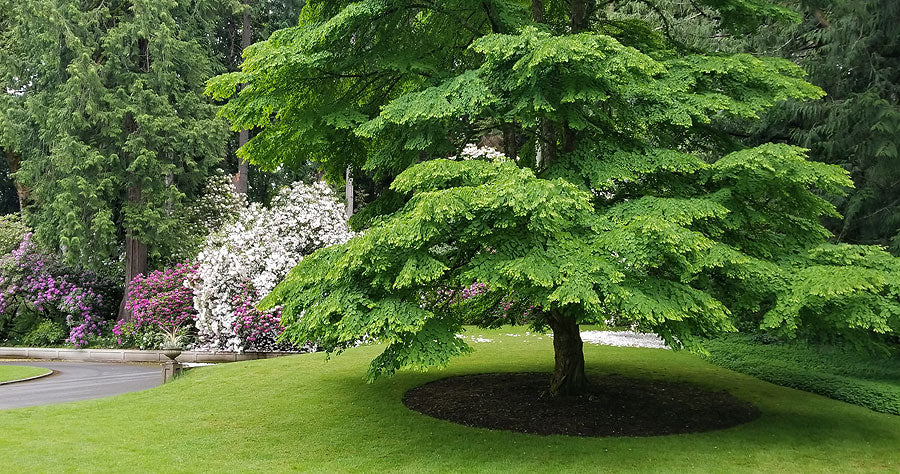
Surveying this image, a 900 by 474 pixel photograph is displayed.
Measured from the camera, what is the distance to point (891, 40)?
10.6 meters

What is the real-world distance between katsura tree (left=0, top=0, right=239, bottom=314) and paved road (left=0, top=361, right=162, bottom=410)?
384cm

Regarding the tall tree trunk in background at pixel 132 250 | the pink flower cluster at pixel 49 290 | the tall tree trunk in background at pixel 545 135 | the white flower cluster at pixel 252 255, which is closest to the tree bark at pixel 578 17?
the tall tree trunk in background at pixel 545 135

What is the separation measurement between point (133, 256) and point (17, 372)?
217 inches

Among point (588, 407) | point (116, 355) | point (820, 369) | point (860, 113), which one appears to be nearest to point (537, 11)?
point (588, 407)

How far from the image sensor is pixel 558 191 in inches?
231

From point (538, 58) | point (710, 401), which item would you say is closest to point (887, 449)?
point (710, 401)

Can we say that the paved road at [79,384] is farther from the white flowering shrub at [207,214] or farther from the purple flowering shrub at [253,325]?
the white flowering shrub at [207,214]

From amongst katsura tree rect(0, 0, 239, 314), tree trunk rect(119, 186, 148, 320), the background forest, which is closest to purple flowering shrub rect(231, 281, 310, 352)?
the background forest

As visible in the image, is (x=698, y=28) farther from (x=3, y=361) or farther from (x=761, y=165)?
(x=3, y=361)

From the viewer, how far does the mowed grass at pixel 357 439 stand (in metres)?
6.38

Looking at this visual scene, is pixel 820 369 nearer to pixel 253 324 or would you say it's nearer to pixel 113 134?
pixel 253 324

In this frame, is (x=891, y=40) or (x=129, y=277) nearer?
(x=891, y=40)

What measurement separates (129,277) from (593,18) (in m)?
14.4

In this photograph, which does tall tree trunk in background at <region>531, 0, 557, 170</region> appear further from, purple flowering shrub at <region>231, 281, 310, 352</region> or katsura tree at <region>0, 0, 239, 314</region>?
katsura tree at <region>0, 0, 239, 314</region>
